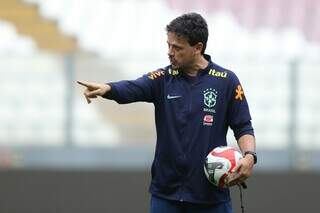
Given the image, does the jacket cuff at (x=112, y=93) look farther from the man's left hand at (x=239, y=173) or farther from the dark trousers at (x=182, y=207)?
the man's left hand at (x=239, y=173)

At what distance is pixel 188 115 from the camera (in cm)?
Result: 447

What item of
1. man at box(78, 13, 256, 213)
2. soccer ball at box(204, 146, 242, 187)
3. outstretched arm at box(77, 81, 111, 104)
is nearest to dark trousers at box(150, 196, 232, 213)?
man at box(78, 13, 256, 213)

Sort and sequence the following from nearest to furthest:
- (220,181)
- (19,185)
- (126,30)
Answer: (220,181), (19,185), (126,30)

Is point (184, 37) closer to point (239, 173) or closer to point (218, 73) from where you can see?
point (218, 73)

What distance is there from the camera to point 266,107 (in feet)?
28.4

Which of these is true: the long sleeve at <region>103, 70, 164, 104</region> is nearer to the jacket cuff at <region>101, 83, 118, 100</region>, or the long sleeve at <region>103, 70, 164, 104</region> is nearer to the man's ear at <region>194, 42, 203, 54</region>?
the jacket cuff at <region>101, 83, 118, 100</region>

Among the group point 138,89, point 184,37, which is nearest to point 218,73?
point 184,37

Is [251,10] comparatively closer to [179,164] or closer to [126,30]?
[126,30]

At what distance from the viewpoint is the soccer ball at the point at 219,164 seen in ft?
14.3

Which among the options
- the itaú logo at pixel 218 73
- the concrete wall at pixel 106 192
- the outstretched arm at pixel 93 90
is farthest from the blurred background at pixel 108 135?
the outstretched arm at pixel 93 90

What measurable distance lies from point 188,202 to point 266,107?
4.29 metres

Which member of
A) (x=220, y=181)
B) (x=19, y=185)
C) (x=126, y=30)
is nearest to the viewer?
(x=220, y=181)

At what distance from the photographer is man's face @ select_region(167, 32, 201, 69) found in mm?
4484

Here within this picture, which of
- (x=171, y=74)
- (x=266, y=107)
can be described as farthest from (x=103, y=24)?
(x=171, y=74)
